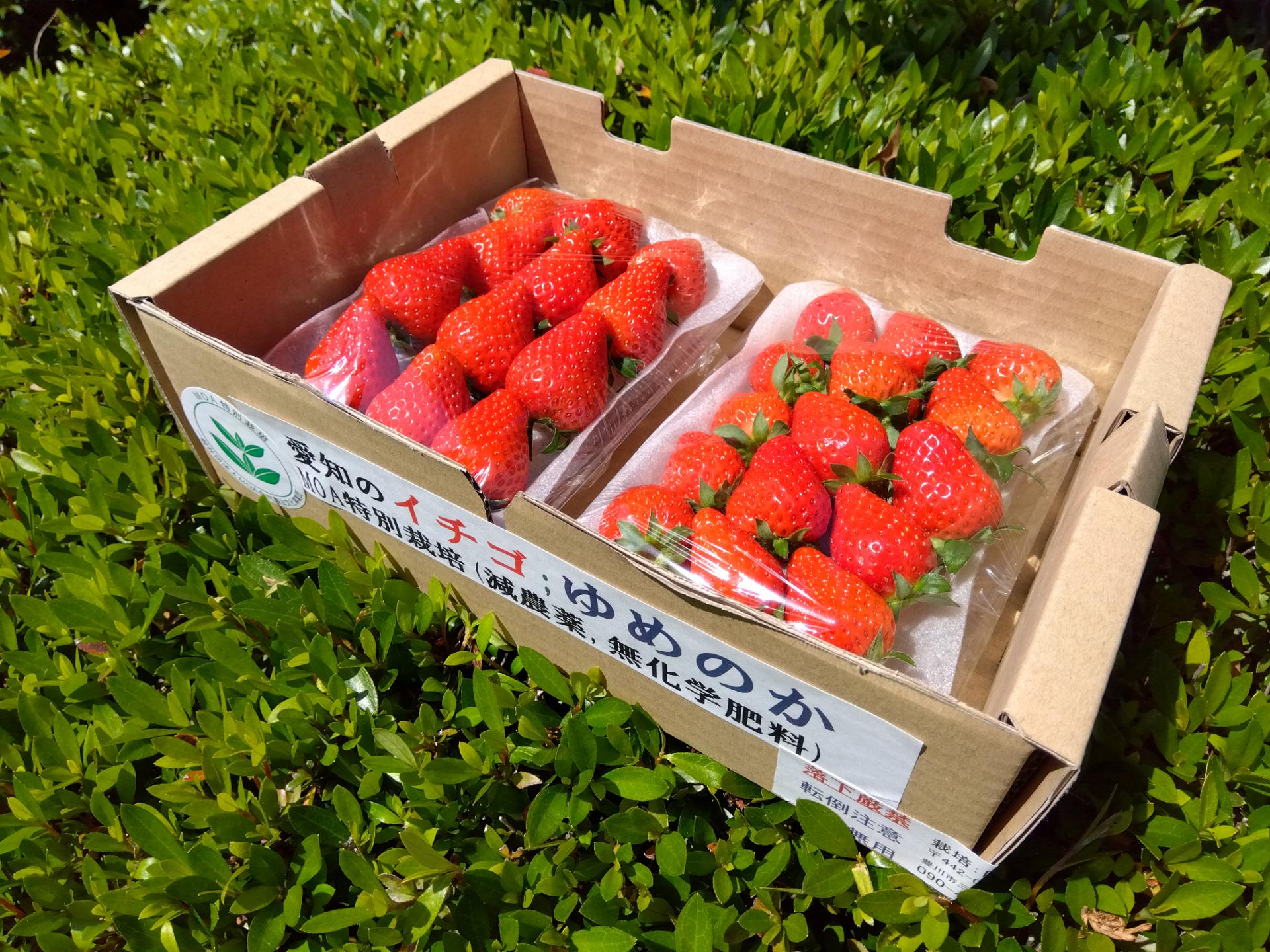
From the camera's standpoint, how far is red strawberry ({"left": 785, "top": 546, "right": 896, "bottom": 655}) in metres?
1.10

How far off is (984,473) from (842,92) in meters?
1.05

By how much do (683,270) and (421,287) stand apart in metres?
0.52

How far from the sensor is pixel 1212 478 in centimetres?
139

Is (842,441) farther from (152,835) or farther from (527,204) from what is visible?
(152,835)

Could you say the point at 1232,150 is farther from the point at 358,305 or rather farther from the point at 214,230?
the point at 214,230

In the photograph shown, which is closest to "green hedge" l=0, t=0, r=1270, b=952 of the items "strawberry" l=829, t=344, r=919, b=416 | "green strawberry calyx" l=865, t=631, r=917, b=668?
"green strawberry calyx" l=865, t=631, r=917, b=668

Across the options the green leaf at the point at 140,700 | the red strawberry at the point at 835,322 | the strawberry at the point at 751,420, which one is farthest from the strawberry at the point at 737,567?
the green leaf at the point at 140,700

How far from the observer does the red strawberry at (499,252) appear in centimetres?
173

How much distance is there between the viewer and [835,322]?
1543 millimetres

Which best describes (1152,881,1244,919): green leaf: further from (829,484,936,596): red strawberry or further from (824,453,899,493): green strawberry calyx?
(824,453,899,493): green strawberry calyx

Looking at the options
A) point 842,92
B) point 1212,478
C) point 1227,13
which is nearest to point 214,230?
point 842,92

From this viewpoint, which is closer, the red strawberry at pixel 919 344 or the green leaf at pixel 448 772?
the green leaf at pixel 448 772

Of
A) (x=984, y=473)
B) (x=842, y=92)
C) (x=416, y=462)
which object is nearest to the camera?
(x=416, y=462)

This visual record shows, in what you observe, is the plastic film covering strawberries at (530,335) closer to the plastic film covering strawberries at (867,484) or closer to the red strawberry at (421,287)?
the red strawberry at (421,287)
